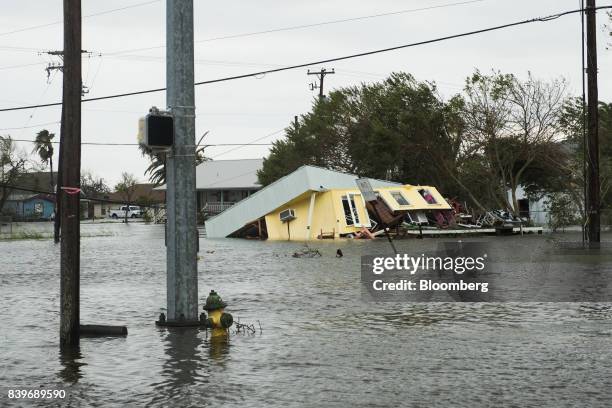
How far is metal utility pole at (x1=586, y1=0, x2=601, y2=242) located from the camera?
28578mm

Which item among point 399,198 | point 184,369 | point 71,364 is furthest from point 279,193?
point 184,369

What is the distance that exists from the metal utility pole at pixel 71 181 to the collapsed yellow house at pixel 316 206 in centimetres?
3329

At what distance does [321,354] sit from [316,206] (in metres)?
35.7

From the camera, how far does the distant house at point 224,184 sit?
97062mm

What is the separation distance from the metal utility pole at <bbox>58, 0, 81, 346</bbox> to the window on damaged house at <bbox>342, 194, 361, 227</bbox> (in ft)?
113

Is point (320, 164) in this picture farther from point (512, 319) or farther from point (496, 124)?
point (512, 319)

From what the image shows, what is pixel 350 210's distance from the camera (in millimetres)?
45656

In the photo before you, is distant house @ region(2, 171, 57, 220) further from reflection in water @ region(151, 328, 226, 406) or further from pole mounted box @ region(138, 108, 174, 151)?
reflection in water @ region(151, 328, 226, 406)

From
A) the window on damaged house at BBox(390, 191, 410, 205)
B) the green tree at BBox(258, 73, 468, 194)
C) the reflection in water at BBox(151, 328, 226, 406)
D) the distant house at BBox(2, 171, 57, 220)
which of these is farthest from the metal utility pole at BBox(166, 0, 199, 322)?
the distant house at BBox(2, 171, 57, 220)

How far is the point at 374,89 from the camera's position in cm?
6744

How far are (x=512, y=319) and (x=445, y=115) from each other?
46450mm

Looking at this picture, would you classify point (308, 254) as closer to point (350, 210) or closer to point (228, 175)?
point (350, 210)

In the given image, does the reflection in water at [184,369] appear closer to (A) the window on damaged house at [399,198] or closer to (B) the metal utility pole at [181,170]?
(B) the metal utility pole at [181,170]

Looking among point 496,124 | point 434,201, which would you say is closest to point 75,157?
point 434,201
